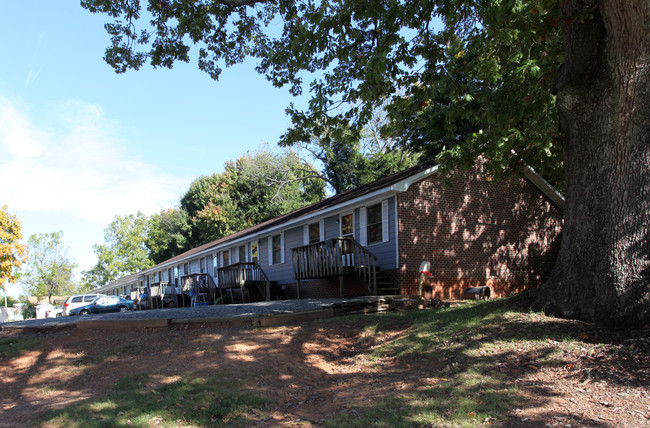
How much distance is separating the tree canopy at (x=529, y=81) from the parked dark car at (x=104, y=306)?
71.7 ft

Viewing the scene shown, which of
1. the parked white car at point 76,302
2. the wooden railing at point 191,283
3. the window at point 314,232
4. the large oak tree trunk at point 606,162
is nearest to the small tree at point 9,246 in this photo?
the parked white car at point 76,302

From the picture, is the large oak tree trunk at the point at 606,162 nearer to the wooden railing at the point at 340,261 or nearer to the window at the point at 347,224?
the wooden railing at the point at 340,261

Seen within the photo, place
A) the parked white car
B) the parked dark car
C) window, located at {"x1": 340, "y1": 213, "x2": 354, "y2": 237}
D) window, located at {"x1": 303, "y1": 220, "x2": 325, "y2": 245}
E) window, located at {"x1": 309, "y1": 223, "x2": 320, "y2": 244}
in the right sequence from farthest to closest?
the parked white car < the parked dark car < window, located at {"x1": 309, "y1": 223, "x2": 320, "y2": 244} < window, located at {"x1": 303, "y1": 220, "x2": 325, "y2": 245} < window, located at {"x1": 340, "y1": 213, "x2": 354, "y2": 237}

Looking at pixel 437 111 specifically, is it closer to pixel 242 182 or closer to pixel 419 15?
pixel 419 15

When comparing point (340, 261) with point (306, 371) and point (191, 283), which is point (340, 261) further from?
point (191, 283)

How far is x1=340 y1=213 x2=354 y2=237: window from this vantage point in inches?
687

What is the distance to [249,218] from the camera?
3978cm

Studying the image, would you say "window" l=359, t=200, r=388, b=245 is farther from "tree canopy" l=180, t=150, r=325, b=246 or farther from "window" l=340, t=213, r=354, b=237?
"tree canopy" l=180, t=150, r=325, b=246

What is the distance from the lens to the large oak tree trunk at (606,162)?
21.9 ft

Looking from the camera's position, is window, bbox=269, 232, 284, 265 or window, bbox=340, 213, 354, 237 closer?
window, bbox=340, 213, 354, 237

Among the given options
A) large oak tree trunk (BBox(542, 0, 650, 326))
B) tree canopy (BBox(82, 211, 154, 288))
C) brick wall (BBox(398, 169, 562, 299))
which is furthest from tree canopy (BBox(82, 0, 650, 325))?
tree canopy (BBox(82, 211, 154, 288))

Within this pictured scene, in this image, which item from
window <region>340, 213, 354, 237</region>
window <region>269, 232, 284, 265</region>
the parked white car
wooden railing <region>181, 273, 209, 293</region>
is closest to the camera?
window <region>340, 213, 354, 237</region>

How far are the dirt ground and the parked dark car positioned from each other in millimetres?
20475

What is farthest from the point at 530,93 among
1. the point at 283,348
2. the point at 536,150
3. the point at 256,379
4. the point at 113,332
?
the point at 113,332
